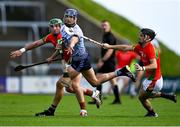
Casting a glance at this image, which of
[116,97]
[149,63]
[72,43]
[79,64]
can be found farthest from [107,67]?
[72,43]

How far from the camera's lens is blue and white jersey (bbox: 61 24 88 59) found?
1761 cm

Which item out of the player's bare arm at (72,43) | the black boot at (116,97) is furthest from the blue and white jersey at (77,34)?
the black boot at (116,97)

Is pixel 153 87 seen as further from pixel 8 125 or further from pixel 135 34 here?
pixel 135 34

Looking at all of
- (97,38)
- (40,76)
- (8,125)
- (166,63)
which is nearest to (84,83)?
(40,76)

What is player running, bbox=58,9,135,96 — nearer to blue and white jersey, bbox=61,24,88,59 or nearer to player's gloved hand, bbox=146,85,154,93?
blue and white jersey, bbox=61,24,88,59

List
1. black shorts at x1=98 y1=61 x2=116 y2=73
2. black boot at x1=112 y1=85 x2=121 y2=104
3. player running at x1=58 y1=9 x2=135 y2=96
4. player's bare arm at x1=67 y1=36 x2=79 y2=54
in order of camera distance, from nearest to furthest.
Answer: player's bare arm at x1=67 y1=36 x2=79 y2=54
player running at x1=58 y1=9 x2=135 y2=96
black boot at x1=112 y1=85 x2=121 y2=104
black shorts at x1=98 y1=61 x2=116 y2=73

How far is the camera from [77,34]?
17.6 m

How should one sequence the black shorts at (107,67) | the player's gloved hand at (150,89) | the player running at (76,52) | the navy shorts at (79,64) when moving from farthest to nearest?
the black shorts at (107,67)
the player's gloved hand at (150,89)
the navy shorts at (79,64)
the player running at (76,52)

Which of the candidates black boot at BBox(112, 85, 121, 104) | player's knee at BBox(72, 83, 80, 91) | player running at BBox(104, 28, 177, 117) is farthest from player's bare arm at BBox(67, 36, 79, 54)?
black boot at BBox(112, 85, 121, 104)

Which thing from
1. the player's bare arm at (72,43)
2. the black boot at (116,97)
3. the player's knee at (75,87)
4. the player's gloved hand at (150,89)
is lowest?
the black boot at (116,97)

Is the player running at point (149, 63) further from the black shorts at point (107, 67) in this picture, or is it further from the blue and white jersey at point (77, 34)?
the black shorts at point (107, 67)

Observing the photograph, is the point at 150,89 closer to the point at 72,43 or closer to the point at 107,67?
the point at 72,43

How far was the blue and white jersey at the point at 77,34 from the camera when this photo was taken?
693 inches

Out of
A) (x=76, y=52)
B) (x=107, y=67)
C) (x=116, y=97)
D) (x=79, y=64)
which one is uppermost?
(x=76, y=52)
